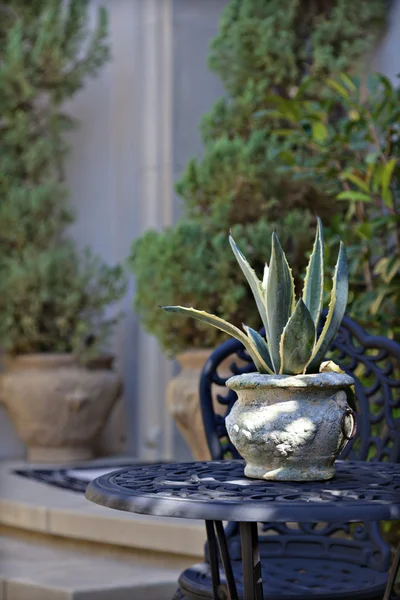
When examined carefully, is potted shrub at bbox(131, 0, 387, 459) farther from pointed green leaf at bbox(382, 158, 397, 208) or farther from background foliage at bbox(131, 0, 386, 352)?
pointed green leaf at bbox(382, 158, 397, 208)

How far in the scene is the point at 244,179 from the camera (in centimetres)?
411

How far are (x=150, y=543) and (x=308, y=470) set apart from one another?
2.05 meters

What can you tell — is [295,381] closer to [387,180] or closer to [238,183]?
[387,180]

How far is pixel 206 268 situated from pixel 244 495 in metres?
2.59

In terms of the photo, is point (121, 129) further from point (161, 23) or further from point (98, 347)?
point (98, 347)

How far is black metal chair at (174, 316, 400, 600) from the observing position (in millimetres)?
2092

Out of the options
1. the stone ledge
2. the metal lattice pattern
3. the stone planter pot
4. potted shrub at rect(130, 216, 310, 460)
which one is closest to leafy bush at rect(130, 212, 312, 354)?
potted shrub at rect(130, 216, 310, 460)

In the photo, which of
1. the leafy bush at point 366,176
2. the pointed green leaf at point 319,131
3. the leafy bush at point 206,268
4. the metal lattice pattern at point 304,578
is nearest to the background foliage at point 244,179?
the leafy bush at point 206,268

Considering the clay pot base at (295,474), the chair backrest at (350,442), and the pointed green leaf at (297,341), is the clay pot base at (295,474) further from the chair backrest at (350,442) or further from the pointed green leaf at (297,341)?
the chair backrest at (350,442)

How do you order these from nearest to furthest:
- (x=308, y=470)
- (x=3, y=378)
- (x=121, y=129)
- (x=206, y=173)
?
(x=308, y=470) < (x=206, y=173) < (x=3, y=378) < (x=121, y=129)

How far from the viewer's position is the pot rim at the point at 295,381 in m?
1.66

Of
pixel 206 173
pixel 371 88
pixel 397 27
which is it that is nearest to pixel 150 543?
pixel 206 173

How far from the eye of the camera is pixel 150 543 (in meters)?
3.61

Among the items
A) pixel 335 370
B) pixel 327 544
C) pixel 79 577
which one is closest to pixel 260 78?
pixel 79 577
